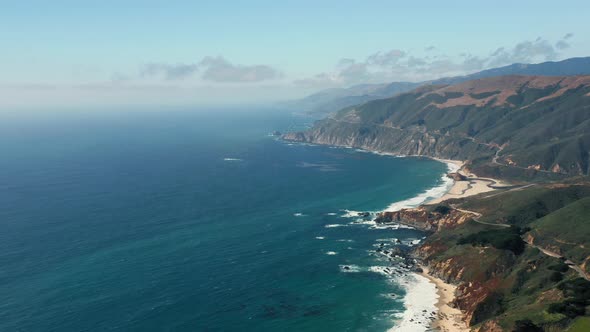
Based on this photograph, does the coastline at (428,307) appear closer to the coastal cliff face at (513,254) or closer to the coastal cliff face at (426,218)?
the coastal cliff face at (513,254)

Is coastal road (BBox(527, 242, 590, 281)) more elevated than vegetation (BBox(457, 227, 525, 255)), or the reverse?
vegetation (BBox(457, 227, 525, 255))

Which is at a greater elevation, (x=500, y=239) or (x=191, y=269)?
(x=500, y=239)

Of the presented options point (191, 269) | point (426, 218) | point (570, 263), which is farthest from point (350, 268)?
point (570, 263)

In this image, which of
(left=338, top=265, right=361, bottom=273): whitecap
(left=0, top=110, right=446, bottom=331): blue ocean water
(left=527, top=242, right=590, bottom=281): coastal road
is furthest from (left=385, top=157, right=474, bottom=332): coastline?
(left=527, top=242, right=590, bottom=281): coastal road

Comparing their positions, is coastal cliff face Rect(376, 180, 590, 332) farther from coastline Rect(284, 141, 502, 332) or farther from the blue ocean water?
the blue ocean water

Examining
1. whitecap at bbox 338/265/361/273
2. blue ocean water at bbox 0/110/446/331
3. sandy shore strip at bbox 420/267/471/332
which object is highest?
blue ocean water at bbox 0/110/446/331

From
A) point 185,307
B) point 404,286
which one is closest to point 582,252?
point 404,286

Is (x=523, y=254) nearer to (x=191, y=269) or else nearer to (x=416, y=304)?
(x=416, y=304)

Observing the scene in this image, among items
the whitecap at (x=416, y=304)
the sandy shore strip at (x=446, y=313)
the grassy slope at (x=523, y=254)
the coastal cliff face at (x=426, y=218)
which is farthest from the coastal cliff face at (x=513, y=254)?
the whitecap at (x=416, y=304)
